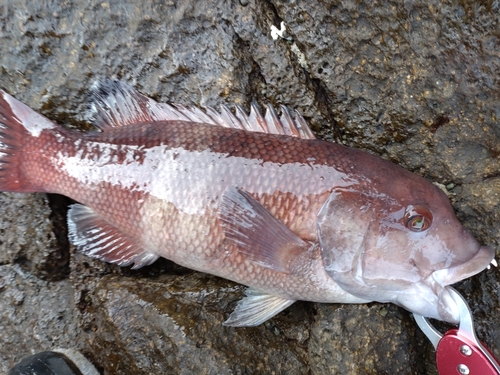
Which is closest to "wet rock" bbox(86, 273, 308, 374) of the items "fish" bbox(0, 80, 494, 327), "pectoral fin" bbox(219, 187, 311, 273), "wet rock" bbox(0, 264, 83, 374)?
"fish" bbox(0, 80, 494, 327)

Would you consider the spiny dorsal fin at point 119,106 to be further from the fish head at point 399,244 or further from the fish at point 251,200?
the fish head at point 399,244

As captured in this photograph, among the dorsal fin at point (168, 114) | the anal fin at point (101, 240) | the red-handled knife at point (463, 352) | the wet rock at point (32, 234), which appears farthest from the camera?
the wet rock at point (32, 234)

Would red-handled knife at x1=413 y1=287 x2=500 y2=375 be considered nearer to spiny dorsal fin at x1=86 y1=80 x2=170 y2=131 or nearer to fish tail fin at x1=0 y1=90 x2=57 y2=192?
spiny dorsal fin at x1=86 y1=80 x2=170 y2=131


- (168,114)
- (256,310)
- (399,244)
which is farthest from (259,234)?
(168,114)

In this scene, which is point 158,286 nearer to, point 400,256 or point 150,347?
point 150,347

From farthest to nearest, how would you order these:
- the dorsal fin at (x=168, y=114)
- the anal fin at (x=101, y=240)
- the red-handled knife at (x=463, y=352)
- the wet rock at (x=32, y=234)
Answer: the wet rock at (x=32, y=234) → the anal fin at (x=101, y=240) → the dorsal fin at (x=168, y=114) → the red-handled knife at (x=463, y=352)

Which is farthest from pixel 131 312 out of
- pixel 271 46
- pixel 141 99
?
pixel 271 46

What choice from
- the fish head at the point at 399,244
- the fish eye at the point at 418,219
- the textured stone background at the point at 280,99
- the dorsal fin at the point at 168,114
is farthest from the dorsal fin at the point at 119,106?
the fish eye at the point at 418,219

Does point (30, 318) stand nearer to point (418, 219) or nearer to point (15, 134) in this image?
point (15, 134)
